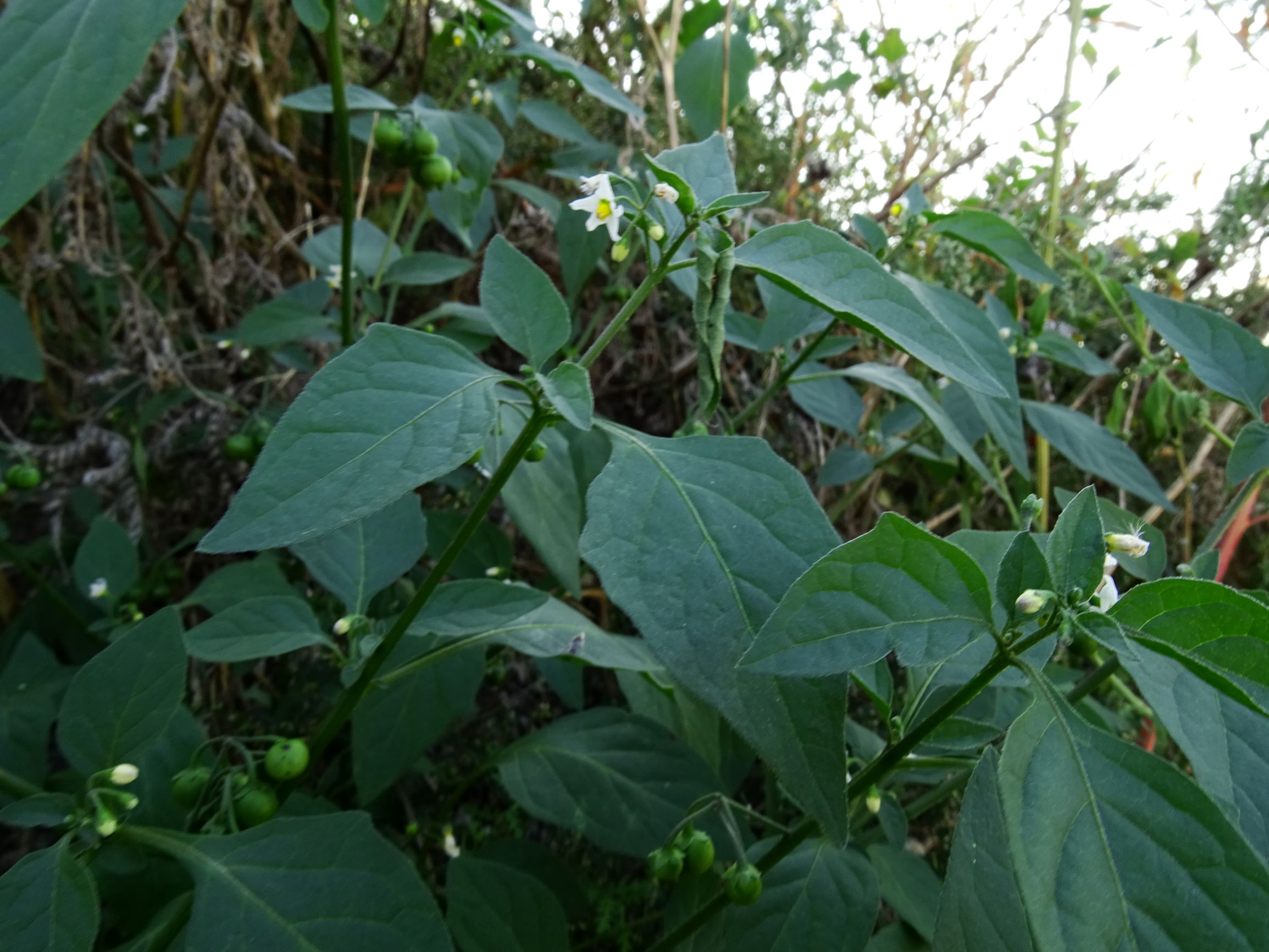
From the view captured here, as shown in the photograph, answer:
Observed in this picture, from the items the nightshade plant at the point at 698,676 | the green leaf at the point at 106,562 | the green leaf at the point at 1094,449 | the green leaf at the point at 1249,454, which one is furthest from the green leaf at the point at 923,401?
the green leaf at the point at 106,562

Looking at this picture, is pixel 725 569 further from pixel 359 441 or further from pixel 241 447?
pixel 241 447

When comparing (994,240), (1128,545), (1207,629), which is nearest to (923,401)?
(994,240)

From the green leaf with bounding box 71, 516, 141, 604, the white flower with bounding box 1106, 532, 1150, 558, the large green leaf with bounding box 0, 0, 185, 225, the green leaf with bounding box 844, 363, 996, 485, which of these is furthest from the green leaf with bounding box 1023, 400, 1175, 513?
the green leaf with bounding box 71, 516, 141, 604

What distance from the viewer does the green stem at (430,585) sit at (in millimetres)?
547

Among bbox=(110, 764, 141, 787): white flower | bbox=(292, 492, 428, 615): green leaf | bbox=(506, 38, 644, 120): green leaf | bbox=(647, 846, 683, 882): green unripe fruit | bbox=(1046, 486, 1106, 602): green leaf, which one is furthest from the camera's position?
bbox=(506, 38, 644, 120): green leaf

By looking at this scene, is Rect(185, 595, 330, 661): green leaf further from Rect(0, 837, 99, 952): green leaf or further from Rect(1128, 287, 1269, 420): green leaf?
Rect(1128, 287, 1269, 420): green leaf

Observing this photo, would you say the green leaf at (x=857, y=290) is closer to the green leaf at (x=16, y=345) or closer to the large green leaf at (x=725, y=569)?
the large green leaf at (x=725, y=569)

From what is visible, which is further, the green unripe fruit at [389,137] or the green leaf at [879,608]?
the green unripe fruit at [389,137]

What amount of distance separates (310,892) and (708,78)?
1.26m

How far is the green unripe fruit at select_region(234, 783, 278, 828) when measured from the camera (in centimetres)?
67

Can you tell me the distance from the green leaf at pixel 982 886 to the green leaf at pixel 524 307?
15.6 inches

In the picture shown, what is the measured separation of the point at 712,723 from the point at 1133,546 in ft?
1.50

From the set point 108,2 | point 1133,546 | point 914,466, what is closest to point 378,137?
point 108,2

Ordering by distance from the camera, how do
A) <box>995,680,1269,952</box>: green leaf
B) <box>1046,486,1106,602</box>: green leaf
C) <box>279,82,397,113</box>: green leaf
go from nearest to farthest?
<box>995,680,1269,952</box>: green leaf < <box>1046,486,1106,602</box>: green leaf < <box>279,82,397,113</box>: green leaf
